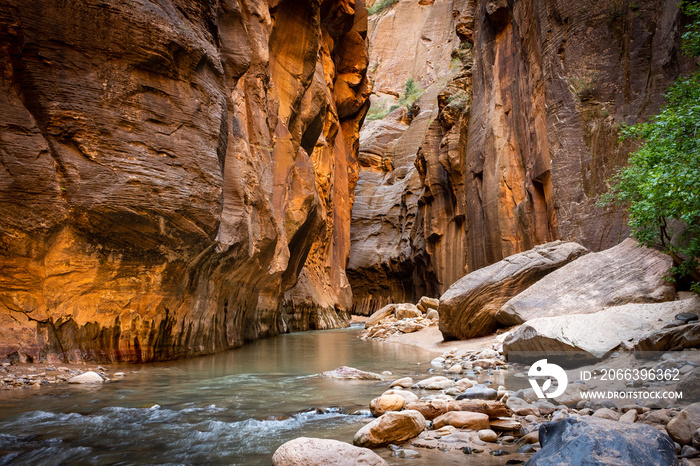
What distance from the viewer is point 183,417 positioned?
4.96 m

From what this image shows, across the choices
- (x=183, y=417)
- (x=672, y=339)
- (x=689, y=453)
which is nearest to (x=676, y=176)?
(x=672, y=339)

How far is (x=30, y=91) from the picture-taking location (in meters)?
7.63

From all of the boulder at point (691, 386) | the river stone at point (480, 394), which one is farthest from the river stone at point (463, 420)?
the boulder at point (691, 386)

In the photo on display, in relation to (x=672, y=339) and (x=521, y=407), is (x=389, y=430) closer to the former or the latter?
(x=521, y=407)

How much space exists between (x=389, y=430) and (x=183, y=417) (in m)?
2.37

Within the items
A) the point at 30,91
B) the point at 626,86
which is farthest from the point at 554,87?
the point at 30,91

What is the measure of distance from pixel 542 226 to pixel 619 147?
458 cm

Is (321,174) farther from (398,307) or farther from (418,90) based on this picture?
(418,90)

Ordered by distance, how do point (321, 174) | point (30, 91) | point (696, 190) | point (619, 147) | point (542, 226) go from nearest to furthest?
point (696, 190) → point (30, 91) → point (619, 147) → point (542, 226) → point (321, 174)

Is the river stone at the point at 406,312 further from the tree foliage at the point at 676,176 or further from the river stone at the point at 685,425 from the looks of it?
the river stone at the point at 685,425

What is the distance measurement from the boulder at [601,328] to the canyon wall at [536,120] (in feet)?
23.6

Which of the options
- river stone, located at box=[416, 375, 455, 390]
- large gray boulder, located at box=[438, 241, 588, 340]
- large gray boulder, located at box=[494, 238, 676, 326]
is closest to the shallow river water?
river stone, located at box=[416, 375, 455, 390]

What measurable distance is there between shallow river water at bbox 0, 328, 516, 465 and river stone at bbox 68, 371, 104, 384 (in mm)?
354

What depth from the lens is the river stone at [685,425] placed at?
302 centimetres
